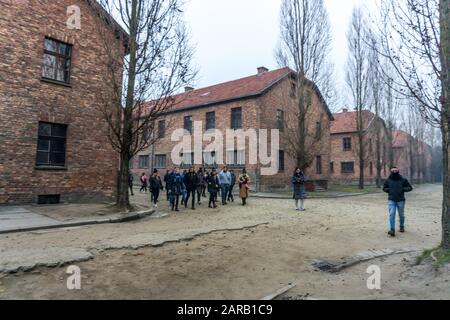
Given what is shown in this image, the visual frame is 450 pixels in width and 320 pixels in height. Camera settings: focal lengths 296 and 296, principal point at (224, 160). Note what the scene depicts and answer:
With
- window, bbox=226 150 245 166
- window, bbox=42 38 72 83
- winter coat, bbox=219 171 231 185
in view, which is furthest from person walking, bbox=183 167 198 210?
window, bbox=226 150 245 166

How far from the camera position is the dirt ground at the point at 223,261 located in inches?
155

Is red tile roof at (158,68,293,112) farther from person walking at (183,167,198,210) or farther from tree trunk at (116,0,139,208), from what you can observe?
tree trunk at (116,0,139,208)

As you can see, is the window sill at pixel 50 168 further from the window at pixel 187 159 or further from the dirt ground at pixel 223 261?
the window at pixel 187 159

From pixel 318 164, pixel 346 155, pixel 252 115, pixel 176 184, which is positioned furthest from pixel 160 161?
pixel 346 155

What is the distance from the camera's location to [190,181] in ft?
41.8

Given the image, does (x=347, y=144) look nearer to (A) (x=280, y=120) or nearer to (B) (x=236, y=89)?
(A) (x=280, y=120)

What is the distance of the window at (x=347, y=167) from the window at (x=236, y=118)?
20507 mm

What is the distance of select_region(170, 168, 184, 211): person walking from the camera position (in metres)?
11.8

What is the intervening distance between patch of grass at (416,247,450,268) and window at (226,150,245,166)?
1724cm

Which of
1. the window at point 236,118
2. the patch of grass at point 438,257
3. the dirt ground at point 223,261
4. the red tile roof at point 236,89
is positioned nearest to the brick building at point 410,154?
the red tile roof at point 236,89

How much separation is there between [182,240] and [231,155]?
658 inches

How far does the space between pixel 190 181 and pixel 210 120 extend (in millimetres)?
13312

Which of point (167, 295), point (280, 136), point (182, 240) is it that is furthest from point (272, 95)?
point (167, 295)
